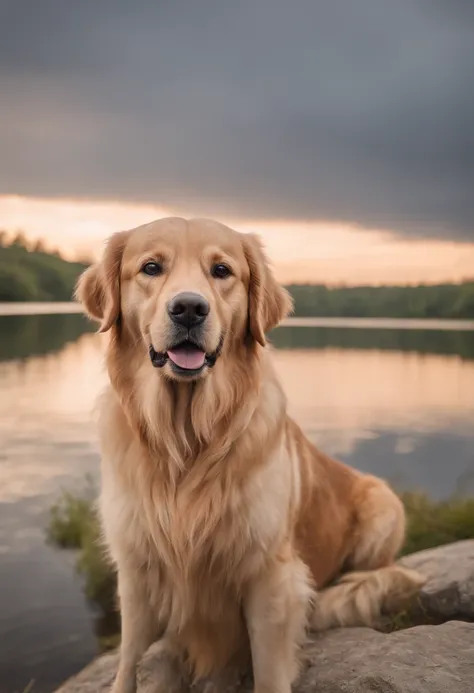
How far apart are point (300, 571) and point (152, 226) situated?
1536mm

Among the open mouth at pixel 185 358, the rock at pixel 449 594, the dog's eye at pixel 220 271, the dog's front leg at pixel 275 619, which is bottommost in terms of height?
the rock at pixel 449 594

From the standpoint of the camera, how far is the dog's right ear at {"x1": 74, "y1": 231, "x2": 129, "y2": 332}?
274 cm

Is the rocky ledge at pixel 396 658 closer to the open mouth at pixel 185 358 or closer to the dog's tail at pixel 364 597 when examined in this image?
the dog's tail at pixel 364 597

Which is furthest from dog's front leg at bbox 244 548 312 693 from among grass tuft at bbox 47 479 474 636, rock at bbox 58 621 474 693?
grass tuft at bbox 47 479 474 636

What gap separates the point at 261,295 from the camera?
2859 millimetres

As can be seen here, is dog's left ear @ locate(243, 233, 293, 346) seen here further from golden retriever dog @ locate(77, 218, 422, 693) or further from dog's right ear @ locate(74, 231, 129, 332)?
dog's right ear @ locate(74, 231, 129, 332)

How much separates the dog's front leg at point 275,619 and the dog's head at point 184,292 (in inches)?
34.9

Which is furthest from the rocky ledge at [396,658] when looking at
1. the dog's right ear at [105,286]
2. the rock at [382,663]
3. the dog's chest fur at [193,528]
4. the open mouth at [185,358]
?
the dog's right ear at [105,286]

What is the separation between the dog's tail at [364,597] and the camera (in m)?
3.39

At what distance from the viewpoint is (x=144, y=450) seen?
2756 millimetres

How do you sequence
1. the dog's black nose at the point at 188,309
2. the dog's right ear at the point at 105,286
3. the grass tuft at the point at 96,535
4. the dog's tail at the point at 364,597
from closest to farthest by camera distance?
1. the dog's black nose at the point at 188,309
2. the dog's right ear at the point at 105,286
3. the dog's tail at the point at 364,597
4. the grass tuft at the point at 96,535

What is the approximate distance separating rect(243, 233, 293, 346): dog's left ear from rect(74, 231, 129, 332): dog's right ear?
510 mm

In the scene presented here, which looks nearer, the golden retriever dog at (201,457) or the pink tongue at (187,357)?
the pink tongue at (187,357)

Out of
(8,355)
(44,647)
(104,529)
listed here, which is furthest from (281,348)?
(8,355)
